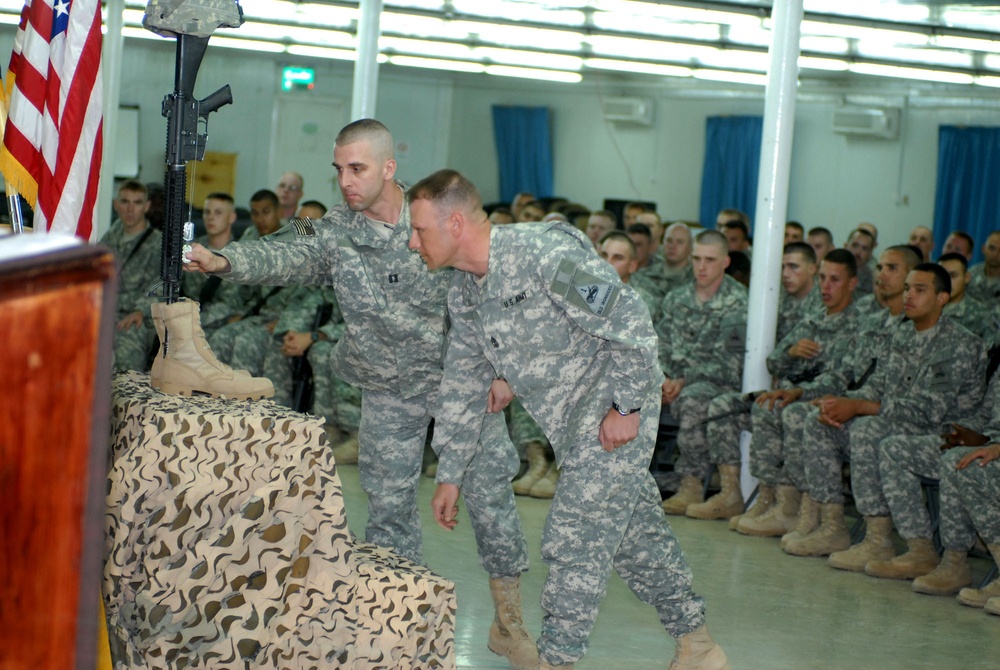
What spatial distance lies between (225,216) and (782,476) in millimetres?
3880

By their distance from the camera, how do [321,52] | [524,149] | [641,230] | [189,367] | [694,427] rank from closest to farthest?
1. [189,367]
2. [694,427]
3. [641,230]
4. [321,52]
5. [524,149]

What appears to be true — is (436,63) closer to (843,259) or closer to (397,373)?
(843,259)

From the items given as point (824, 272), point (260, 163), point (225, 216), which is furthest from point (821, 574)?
point (260, 163)

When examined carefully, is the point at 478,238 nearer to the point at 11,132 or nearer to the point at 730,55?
the point at 11,132

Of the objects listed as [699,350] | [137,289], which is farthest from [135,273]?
[699,350]

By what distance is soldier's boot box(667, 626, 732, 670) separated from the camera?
3.55m

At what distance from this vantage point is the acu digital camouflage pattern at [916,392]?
538 centimetres

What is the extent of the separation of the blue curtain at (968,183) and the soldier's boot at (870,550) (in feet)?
27.5

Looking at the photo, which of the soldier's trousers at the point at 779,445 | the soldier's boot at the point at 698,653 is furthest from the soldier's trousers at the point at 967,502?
the soldier's boot at the point at 698,653

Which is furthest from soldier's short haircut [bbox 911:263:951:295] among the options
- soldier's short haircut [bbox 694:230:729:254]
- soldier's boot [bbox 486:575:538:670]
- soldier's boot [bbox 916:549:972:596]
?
soldier's boot [bbox 486:575:538:670]

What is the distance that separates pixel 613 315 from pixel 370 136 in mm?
963

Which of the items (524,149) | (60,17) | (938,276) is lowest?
(938,276)

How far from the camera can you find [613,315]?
3.14 m

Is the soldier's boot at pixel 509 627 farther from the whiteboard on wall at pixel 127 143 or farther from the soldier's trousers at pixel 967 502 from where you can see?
the whiteboard on wall at pixel 127 143
